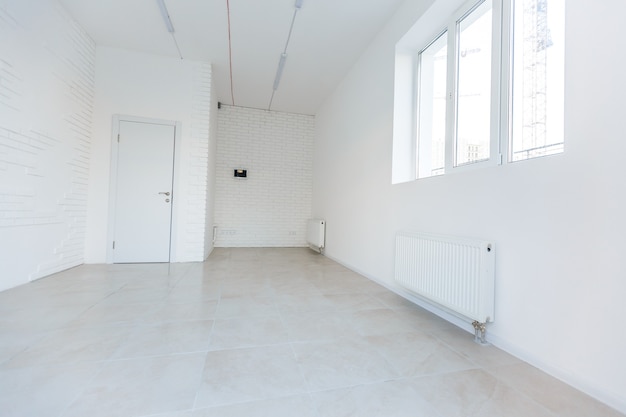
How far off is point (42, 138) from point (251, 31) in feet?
9.13

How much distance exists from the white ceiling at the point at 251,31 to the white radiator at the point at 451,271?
8.79 ft

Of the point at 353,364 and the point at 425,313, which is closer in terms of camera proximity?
the point at 353,364

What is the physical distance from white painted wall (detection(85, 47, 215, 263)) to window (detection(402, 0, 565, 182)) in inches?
123

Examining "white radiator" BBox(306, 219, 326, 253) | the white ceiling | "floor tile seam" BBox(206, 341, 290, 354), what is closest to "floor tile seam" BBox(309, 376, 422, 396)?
"floor tile seam" BBox(206, 341, 290, 354)

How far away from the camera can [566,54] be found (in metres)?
1.45

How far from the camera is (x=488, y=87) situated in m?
2.12

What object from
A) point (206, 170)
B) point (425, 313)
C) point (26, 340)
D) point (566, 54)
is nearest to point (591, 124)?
point (566, 54)

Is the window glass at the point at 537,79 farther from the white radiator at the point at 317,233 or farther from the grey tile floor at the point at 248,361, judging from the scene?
the white radiator at the point at 317,233

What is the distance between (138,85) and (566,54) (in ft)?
16.5

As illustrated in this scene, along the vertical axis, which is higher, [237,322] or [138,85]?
[138,85]

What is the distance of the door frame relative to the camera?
401 centimetres

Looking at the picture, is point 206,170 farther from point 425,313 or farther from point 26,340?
point 425,313

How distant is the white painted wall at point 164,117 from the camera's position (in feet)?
13.1

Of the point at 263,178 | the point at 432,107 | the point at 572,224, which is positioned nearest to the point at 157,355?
the point at 572,224
